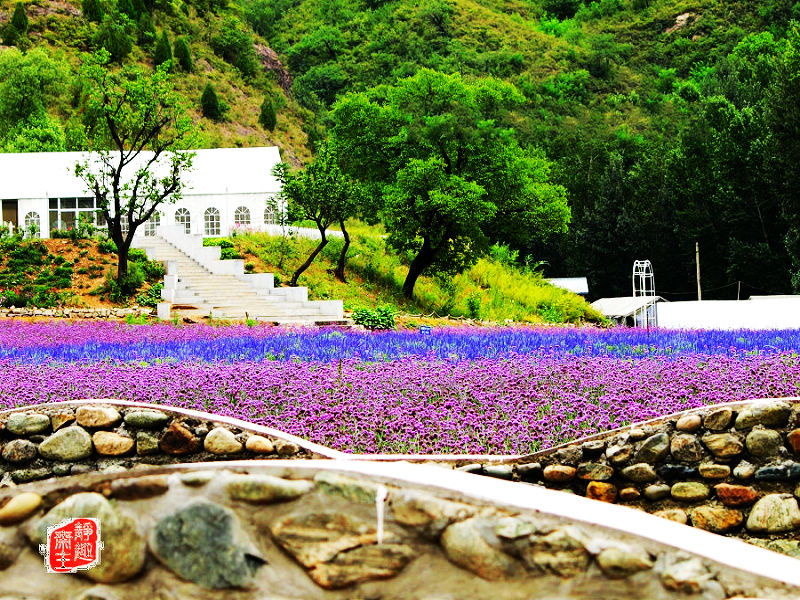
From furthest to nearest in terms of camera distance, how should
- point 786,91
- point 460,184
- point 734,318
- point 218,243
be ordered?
point 786,91 → point 218,243 → point 460,184 → point 734,318

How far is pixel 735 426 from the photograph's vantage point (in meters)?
6.18

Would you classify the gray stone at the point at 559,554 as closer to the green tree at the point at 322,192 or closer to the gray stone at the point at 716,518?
the gray stone at the point at 716,518

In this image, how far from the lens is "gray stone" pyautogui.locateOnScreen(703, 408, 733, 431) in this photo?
6156 millimetres

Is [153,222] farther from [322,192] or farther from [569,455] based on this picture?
[569,455]

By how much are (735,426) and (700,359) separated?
2.64m

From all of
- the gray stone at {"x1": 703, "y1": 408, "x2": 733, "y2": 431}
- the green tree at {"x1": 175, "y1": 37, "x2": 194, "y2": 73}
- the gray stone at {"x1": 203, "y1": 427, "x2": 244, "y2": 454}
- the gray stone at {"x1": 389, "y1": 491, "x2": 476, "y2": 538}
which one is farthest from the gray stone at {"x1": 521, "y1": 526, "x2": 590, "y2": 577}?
the green tree at {"x1": 175, "y1": 37, "x2": 194, "y2": 73}

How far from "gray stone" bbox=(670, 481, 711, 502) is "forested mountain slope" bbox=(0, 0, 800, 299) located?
97.0ft

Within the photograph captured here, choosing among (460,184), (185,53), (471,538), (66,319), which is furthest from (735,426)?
(185,53)

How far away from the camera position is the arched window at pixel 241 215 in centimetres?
3462

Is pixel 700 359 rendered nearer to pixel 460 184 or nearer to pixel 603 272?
pixel 460 184

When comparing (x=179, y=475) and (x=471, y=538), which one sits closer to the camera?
(x=471, y=538)

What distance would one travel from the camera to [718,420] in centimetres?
616

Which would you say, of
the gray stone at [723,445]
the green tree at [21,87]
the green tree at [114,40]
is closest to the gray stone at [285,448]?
the gray stone at [723,445]

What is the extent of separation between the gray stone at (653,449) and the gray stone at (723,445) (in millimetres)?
305
